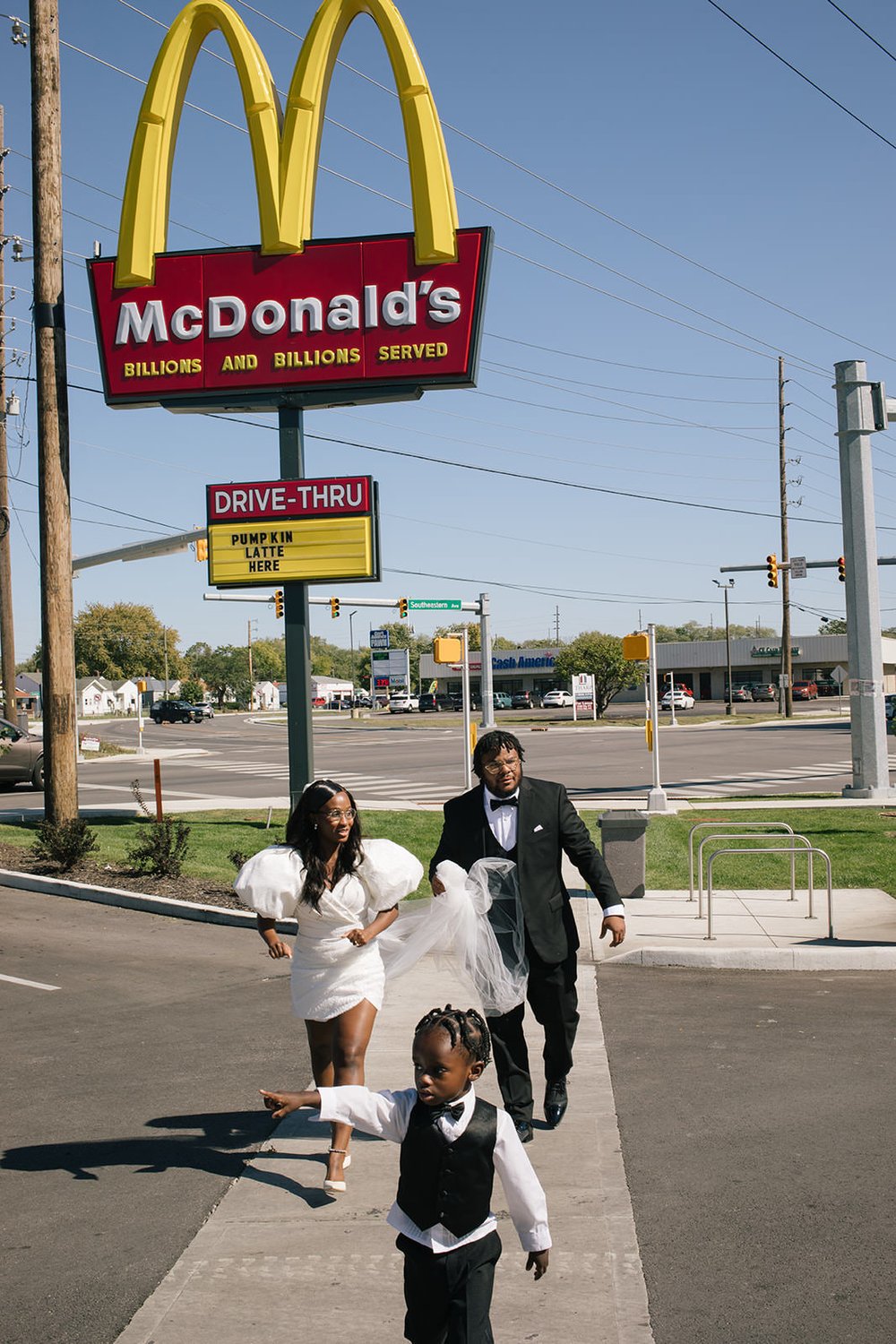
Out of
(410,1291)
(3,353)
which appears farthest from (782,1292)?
(3,353)

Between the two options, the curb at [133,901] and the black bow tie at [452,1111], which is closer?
the black bow tie at [452,1111]

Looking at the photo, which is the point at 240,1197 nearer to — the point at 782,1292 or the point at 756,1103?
the point at 782,1292

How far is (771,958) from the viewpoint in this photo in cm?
986

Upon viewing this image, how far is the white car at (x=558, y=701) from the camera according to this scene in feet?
322

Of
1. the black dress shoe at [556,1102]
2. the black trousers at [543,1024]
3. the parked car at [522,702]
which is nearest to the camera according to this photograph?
the black trousers at [543,1024]

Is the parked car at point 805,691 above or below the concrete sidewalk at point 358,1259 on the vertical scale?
above

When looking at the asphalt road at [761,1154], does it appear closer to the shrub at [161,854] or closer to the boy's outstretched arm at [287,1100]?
the boy's outstretched arm at [287,1100]

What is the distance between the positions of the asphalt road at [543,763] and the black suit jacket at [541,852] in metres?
19.7

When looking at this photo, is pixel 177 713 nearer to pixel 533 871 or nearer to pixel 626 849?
pixel 626 849

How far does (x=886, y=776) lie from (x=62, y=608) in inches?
595

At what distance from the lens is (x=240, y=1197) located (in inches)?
208

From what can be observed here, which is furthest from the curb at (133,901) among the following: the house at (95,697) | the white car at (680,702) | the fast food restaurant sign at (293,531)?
the house at (95,697)

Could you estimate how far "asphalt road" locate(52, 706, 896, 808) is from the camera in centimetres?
2839

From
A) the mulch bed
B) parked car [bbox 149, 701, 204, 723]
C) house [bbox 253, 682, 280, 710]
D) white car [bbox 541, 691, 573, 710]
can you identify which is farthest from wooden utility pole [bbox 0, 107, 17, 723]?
house [bbox 253, 682, 280, 710]
